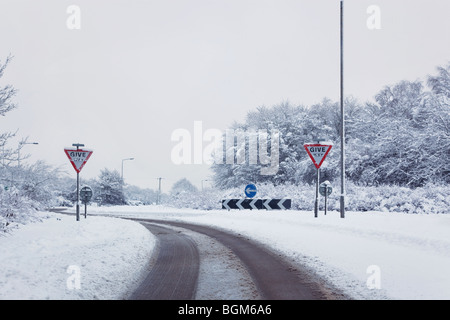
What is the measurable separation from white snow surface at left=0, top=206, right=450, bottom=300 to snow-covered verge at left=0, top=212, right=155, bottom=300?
14mm

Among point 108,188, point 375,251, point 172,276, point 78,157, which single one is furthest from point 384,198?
point 108,188

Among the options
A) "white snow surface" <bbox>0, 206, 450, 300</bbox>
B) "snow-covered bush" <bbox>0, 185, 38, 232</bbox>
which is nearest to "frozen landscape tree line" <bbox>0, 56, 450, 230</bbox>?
"snow-covered bush" <bbox>0, 185, 38, 232</bbox>

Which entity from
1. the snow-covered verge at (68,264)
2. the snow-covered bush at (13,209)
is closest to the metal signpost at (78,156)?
the snow-covered bush at (13,209)

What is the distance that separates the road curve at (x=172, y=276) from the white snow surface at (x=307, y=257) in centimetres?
29

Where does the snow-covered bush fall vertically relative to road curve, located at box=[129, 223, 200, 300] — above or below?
above

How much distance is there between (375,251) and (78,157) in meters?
11.0

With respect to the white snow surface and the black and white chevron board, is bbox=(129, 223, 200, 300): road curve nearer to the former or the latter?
the white snow surface

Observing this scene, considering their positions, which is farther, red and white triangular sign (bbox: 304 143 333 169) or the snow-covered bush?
red and white triangular sign (bbox: 304 143 333 169)

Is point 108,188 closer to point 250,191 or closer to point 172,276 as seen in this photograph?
point 250,191

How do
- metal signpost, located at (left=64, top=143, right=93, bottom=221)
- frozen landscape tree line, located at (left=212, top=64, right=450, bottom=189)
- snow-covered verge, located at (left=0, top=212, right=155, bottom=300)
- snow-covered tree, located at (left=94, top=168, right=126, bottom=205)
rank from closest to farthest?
1. snow-covered verge, located at (left=0, top=212, right=155, bottom=300)
2. metal signpost, located at (left=64, top=143, right=93, bottom=221)
3. frozen landscape tree line, located at (left=212, top=64, right=450, bottom=189)
4. snow-covered tree, located at (left=94, top=168, right=126, bottom=205)

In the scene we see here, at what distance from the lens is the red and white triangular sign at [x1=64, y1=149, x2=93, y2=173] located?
14648 mm

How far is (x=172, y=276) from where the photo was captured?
7422 mm
